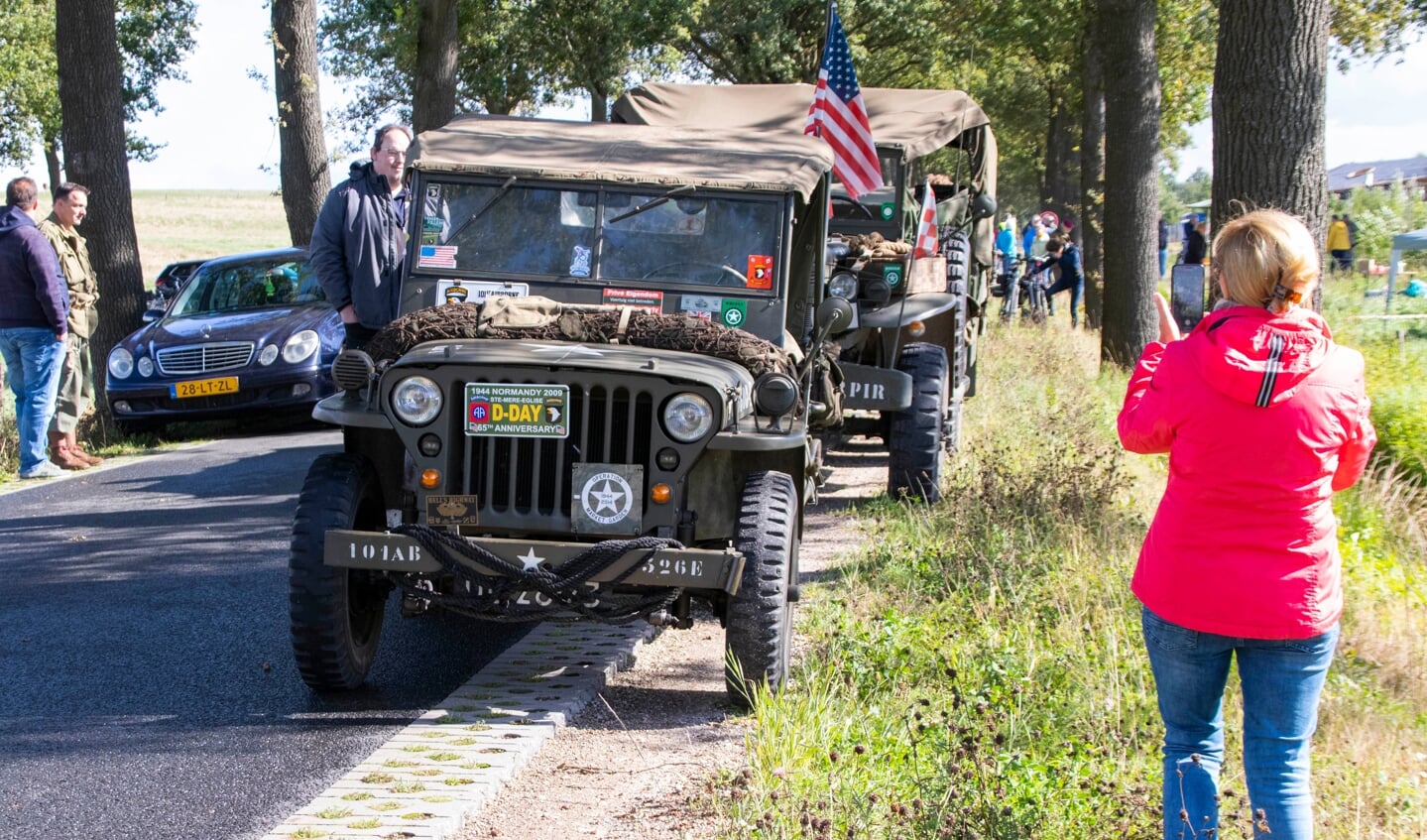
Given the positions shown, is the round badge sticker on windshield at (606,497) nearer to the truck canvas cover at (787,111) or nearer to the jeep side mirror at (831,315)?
the jeep side mirror at (831,315)

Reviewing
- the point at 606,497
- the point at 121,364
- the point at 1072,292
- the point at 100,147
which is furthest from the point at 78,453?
the point at 1072,292

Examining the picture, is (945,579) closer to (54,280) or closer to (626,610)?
(626,610)

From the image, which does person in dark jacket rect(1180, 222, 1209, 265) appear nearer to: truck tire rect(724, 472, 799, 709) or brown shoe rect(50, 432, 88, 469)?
brown shoe rect(50, 432, 88, 469)

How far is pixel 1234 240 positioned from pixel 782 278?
9.92 feet

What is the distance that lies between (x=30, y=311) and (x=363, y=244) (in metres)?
4.31

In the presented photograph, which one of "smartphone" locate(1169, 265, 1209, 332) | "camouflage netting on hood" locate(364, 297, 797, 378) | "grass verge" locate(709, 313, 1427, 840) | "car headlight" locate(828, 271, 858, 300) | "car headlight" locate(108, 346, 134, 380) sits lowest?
"grass verge" locate(709, 313, 1427, 840)

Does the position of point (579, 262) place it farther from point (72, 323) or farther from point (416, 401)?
point (72, 323)

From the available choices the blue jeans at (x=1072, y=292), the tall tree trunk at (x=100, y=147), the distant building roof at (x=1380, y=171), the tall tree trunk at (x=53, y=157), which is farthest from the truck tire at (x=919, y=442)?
the distant building roof at (x=1380, y=171)

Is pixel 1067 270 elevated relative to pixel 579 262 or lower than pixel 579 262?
lower

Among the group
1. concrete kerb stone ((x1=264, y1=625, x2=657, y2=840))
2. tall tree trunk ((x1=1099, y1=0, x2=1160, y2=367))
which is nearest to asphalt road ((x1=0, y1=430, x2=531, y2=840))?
concrete kerb stone ((x1=264, y1=625, x2=657, y2=840))

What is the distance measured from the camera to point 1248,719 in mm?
3551

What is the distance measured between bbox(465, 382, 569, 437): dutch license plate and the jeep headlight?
332 inches

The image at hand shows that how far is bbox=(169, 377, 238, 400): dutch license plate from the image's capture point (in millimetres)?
12945

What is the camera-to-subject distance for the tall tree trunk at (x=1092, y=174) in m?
19.1
